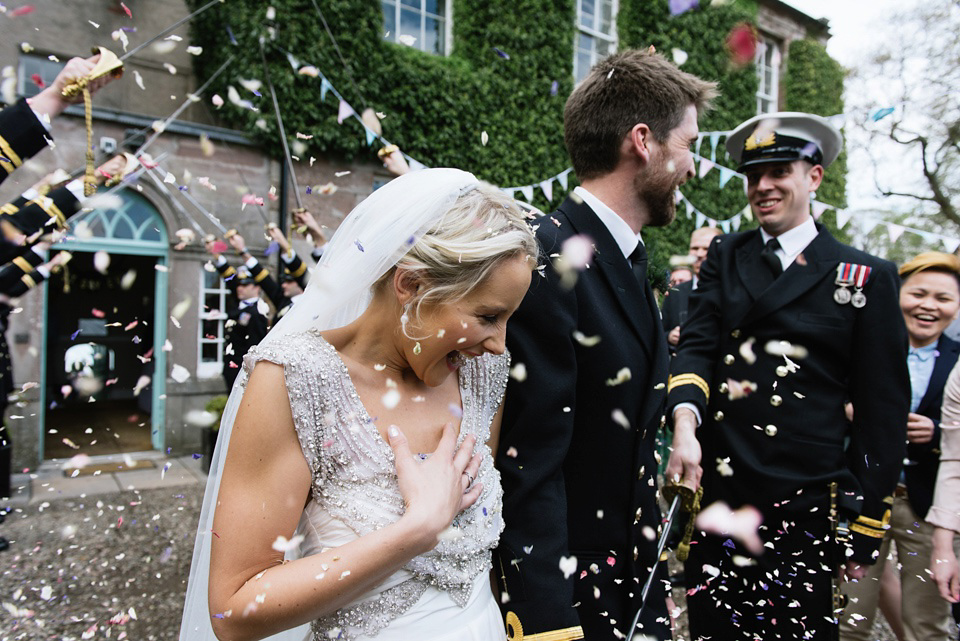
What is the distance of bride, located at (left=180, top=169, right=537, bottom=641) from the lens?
4.56 feet

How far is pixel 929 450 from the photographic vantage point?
3482 millimetres

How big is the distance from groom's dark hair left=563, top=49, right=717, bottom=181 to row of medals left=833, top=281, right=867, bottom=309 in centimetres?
101

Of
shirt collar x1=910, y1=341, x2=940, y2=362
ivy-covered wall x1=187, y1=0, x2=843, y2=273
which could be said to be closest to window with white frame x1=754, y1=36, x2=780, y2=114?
ivy-covered wall x1=187, y1=0, x2=843, y2=273

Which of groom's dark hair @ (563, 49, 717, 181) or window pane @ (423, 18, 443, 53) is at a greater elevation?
window pane @ (423, 18, 443, 53)

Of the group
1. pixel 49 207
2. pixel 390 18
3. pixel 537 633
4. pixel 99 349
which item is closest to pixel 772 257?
pixel 537 633

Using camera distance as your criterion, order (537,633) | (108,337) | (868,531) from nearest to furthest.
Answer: (537,633), (868,531), (108,337)

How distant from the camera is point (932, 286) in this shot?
3.74 m

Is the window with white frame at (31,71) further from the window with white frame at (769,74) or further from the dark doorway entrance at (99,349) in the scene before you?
the window with white frame at (769,74)

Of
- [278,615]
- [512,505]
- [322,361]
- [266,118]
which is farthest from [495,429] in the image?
[266,118]

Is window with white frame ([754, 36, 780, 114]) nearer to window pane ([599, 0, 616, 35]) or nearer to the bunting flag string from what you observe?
the bunting flag string

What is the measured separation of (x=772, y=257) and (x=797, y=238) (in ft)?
0.45

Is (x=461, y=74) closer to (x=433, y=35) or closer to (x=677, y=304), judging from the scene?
(x=433, y=35)

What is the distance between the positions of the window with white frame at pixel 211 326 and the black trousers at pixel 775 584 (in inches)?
301

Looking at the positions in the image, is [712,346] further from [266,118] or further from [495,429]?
[266,118]
